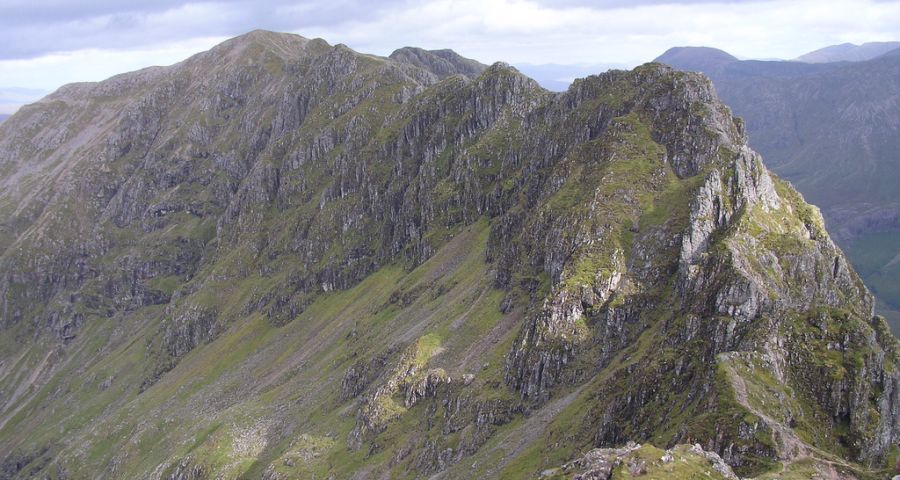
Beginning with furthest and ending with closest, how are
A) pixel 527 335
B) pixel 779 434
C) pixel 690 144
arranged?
pixel 690 144
pixel 527 335
pixel 779 434

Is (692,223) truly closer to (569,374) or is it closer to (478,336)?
(569,374)

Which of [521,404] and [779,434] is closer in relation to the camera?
[779,434]

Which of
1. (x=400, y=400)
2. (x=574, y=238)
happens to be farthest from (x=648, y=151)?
(x=400, y=400)

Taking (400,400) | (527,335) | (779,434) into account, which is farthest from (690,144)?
(779,434)

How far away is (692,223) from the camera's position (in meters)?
148

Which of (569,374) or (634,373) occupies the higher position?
(634,373)

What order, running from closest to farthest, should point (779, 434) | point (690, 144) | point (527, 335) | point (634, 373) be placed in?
point (779, 434), point (634, 373), point (527, 335), point (690, 144)

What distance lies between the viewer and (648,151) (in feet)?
622

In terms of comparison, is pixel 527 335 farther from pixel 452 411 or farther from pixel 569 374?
pixel 452 411

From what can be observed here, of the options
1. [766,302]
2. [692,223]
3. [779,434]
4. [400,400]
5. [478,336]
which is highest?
[692,223]

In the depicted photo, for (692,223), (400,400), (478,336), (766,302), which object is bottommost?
(400,400)

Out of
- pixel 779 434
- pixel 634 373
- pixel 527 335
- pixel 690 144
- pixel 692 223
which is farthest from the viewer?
pixel 690 144

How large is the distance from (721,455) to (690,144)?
116 metres

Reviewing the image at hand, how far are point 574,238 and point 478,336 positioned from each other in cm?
3650
